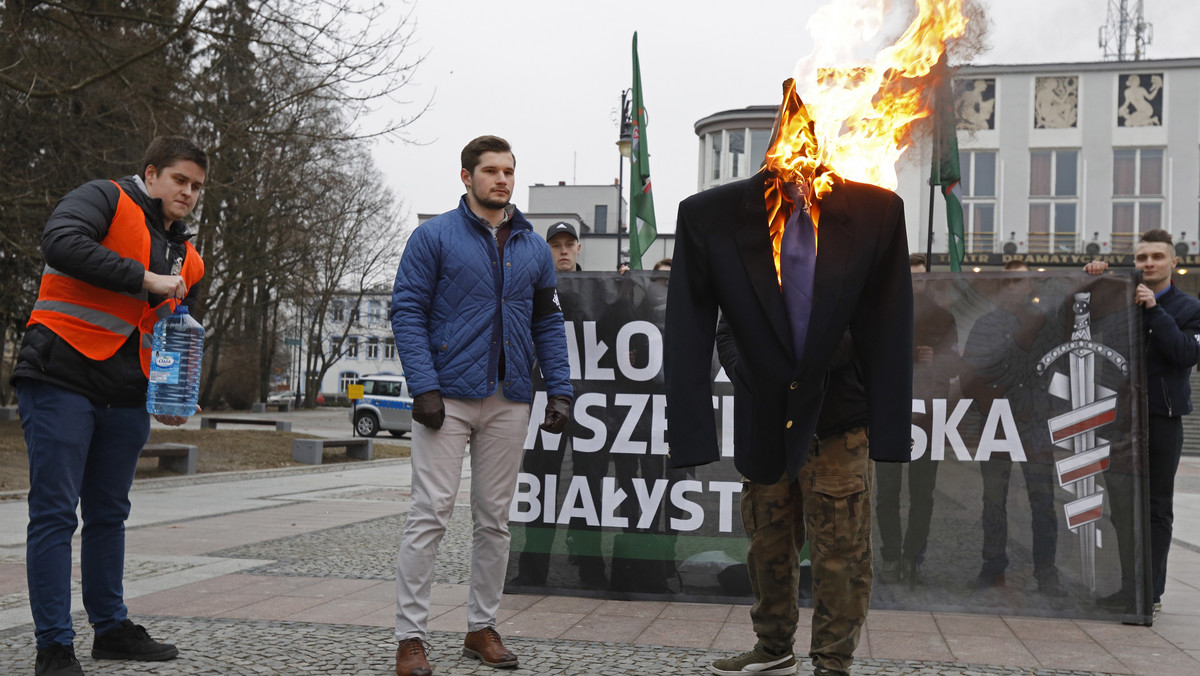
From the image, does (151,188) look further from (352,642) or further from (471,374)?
(352,642)

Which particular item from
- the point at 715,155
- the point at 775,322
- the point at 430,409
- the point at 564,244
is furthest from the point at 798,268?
the point at 715,155

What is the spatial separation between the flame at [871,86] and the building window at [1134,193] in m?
43.7

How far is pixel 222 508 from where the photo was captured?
10492 mm

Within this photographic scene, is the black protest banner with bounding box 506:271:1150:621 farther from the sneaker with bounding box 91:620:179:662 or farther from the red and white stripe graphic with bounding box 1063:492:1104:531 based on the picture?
the sneaker with bounding box 91:620:179:662

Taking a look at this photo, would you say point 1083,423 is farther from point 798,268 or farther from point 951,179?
point 951,179

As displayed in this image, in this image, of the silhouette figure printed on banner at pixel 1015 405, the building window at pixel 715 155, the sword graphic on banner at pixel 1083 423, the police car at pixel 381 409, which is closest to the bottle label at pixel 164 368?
the silhouette figure printed on banner at pixel 1015 405

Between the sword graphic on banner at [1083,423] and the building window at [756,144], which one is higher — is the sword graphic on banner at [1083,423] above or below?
below

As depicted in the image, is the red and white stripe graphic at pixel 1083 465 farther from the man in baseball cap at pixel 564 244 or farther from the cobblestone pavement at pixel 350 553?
the cobblestone pavement at pixel 350 553

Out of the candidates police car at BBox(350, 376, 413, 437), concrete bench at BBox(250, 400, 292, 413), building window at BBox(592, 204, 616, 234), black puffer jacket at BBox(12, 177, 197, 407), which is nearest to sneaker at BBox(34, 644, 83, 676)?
black puffer jacket at BBox(12, 177, 197, 407)

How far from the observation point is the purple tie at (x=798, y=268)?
3490 mm

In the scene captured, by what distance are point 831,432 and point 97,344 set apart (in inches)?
107

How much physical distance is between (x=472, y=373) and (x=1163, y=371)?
376 cm

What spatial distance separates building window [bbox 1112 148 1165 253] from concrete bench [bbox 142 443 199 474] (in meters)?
39.7

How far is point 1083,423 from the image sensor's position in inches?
210
